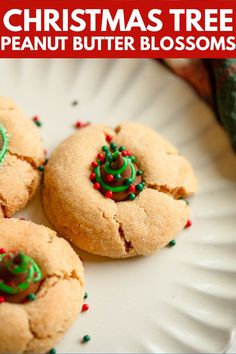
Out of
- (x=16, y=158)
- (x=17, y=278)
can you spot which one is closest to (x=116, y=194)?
(x=16, y=158)

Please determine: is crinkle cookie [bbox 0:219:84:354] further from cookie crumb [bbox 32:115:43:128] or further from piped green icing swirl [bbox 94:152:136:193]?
cookie crumb [bbox 32:115:43:128]

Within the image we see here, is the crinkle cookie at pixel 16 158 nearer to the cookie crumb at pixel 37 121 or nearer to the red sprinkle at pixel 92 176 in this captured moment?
the cookie crumb at pixel 37 121

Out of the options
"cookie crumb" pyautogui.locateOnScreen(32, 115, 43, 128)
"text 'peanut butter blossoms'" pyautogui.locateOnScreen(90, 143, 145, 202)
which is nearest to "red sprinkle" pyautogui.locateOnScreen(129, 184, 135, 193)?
"text 'peanut butter blossoms'" pyautogui.locateOnScreen(90, 143, 145, 202)

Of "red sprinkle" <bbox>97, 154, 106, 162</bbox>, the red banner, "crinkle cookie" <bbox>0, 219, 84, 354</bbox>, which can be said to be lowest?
"crinkle cookie" <bbox>0, 219, 84, 354</bbox>

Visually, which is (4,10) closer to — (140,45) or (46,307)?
(140,45)

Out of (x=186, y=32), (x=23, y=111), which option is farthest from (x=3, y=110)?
(x=186, y=32)

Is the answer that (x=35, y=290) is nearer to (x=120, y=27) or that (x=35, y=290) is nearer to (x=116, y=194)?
(x=116, y=194)
